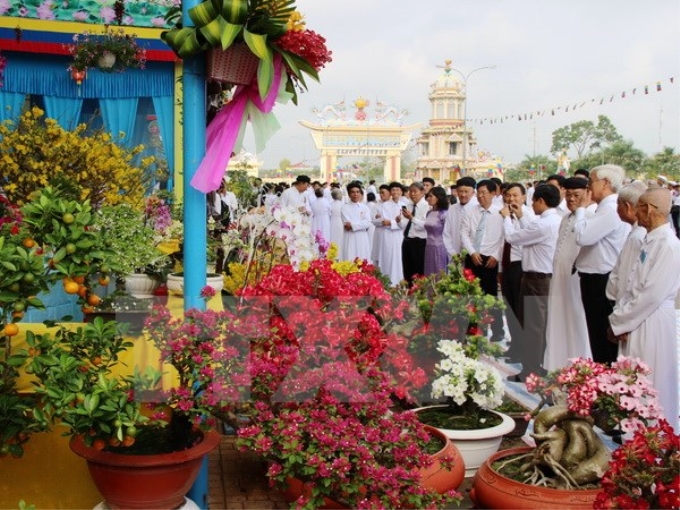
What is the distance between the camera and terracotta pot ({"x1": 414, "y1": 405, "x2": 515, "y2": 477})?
3.51 metres

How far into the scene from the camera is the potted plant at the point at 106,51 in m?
8.53

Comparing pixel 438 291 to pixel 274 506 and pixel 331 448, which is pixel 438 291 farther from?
pixel 331 448

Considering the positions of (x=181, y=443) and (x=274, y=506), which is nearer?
(x=181, y=443)

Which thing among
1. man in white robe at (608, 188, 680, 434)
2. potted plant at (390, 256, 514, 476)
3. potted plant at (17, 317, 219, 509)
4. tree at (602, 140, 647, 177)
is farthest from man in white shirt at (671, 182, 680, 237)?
tree at (602, 140, 647, 177)

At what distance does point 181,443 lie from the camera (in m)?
2.73

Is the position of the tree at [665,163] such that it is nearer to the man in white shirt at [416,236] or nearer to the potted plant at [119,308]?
the man in white shirt at [416,236]

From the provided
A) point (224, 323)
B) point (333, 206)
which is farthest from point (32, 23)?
point (224, 323)

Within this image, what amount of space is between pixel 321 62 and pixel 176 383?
4.59 ft

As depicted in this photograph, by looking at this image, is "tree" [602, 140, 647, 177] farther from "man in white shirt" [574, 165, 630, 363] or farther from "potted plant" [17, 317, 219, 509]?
"potted plant" [17, 317, 219, 509]

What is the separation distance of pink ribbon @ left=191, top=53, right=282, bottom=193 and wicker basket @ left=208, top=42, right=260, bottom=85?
0.06 metres

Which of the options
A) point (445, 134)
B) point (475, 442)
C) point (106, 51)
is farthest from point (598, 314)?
point (445, 134)

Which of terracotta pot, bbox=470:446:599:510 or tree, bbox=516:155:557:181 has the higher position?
tree, bbox=516:155:557:181

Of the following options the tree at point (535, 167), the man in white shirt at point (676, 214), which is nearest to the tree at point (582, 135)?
the tree at point (535, 167)

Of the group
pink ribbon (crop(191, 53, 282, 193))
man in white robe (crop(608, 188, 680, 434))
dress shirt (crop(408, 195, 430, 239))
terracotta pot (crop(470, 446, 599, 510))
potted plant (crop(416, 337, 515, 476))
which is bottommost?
terracotta pot (crop(470, 446, 599, 510))
